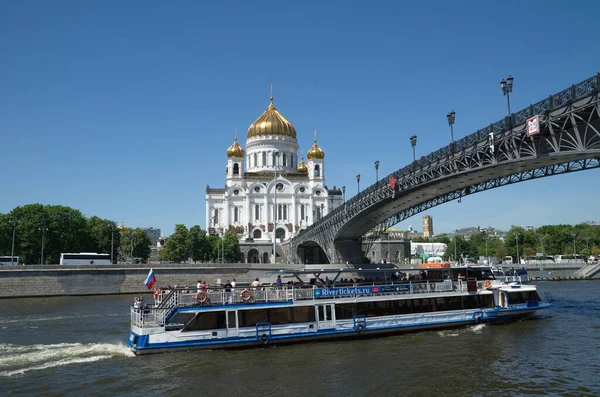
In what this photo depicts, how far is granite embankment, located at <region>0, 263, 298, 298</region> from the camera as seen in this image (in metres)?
48.0

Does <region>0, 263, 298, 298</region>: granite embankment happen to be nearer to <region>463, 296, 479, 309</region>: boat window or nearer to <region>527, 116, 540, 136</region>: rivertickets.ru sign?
<region>463, 296, 479, 309</region>: boat window

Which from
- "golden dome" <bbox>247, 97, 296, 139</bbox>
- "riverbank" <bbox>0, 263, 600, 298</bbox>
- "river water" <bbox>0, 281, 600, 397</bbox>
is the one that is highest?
"golden dome" <bbox>247, 97, 296, 139</bbox>

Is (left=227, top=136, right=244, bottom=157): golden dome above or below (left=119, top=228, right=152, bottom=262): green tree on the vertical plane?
above

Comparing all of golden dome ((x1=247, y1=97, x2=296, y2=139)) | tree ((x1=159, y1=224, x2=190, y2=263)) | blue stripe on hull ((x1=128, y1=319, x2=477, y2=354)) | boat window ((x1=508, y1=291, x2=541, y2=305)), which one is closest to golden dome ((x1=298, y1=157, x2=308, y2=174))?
golden dome ((x1=247, y1=97, x2=296, y2=139))

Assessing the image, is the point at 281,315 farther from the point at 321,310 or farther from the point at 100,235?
the point at 100,235

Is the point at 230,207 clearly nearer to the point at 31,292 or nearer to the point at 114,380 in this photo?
the point at 31,292

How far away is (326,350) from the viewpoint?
69.5 ft

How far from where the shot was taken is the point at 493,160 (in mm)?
28703

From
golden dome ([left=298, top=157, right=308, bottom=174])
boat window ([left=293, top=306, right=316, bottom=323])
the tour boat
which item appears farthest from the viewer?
golden dome ([left=298, top=157, right=308, bottom=174])

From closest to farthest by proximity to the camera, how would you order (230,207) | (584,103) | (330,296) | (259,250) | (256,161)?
1. (584,103)
2. (330,296)
3. (259,250)
4. (230,207)
5. (256,161)

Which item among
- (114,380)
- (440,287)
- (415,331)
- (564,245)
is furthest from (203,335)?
(564,245)

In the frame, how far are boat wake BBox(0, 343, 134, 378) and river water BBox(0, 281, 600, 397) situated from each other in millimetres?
38

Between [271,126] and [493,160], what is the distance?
7435 cm

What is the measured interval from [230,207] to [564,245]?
6440 cm
